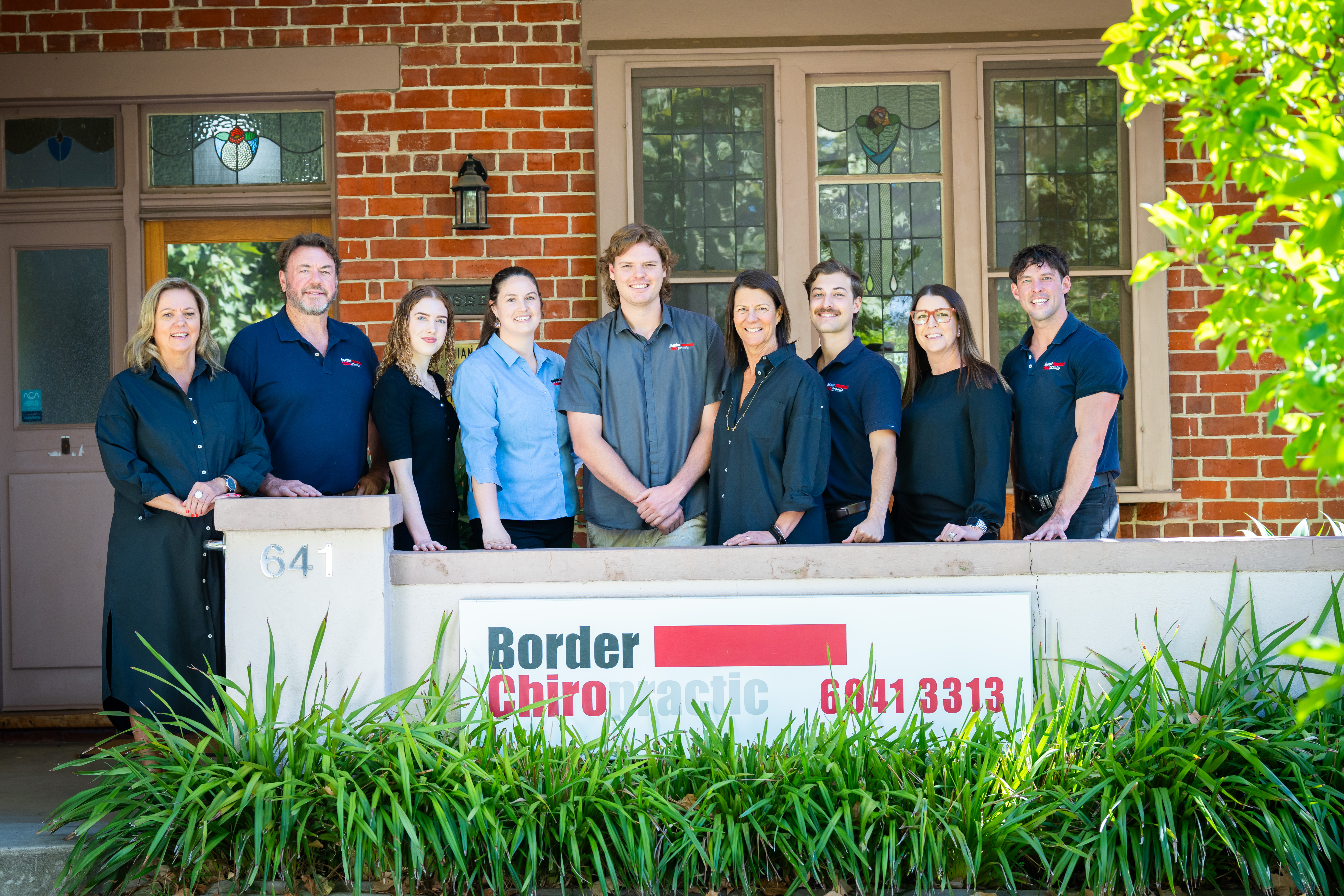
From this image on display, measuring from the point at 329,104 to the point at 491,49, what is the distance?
2.74 ft

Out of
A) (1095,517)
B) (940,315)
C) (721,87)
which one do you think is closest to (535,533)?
(940,315)

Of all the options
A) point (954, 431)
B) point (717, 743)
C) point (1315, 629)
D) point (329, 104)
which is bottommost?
point (717, 743)

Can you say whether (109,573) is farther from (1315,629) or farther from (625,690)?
(1315,629)

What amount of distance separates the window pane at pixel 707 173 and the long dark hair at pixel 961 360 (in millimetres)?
1390

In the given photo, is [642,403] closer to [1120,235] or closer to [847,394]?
[847,394]

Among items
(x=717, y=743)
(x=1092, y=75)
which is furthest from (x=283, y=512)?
(x=1092, y=75)

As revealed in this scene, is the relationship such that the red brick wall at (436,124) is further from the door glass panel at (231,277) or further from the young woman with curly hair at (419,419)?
the young woman with curly hair at (419,419)

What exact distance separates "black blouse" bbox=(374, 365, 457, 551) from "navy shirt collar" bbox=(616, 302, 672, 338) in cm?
68

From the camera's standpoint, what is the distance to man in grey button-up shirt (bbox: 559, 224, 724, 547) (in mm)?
4070

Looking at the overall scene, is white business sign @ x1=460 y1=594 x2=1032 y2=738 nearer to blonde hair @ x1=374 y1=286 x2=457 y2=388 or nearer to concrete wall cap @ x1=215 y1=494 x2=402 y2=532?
concrete wall cap @ x1=215 y1=494 x2=402 y2=532

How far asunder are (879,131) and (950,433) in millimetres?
2040

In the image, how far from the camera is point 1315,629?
367cm

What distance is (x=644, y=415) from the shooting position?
4113 mm

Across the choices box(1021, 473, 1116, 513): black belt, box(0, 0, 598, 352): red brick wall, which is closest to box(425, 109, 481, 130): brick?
box(0, 0, 598, 352): red brick wall
